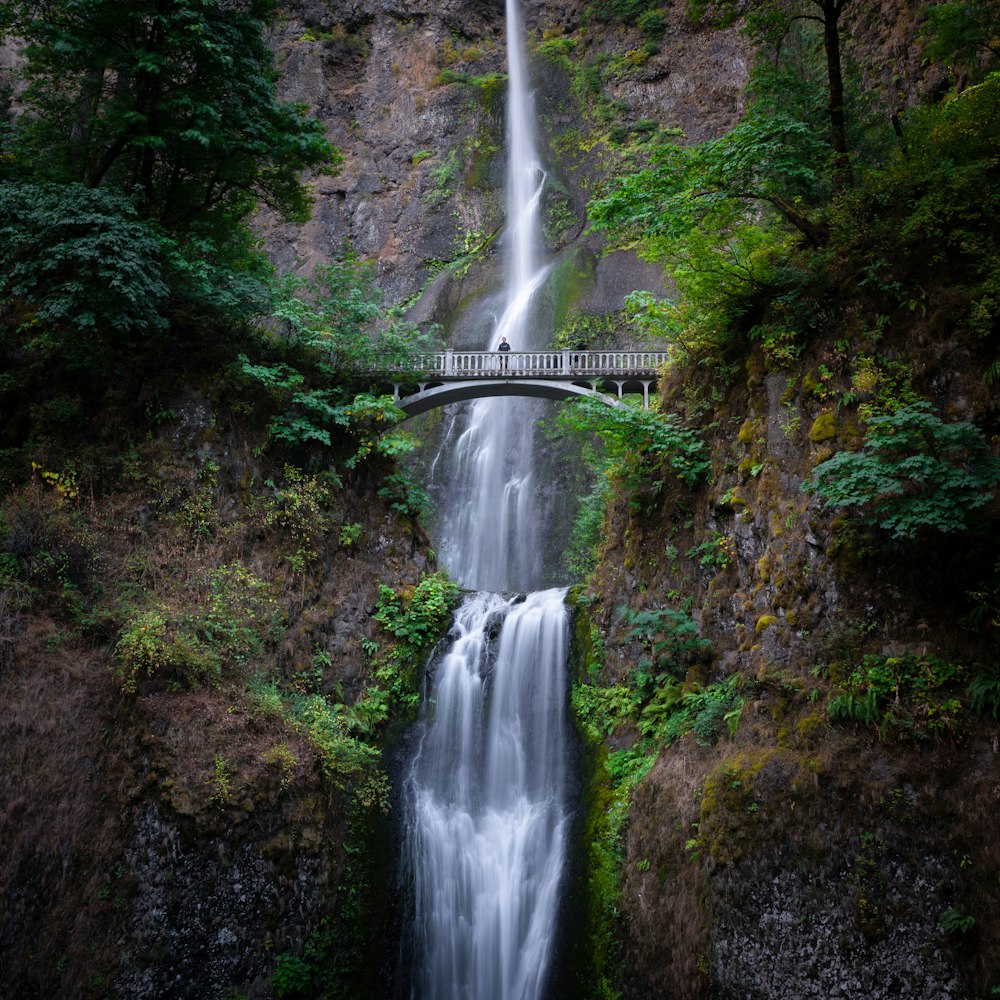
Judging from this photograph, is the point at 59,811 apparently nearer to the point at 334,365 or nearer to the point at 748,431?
the point at 334,365

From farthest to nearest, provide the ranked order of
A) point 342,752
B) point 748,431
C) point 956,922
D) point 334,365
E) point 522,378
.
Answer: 1. point 522,378
2. point 334,365
3. point 342,752
4. point 748,431
5. point 956,922

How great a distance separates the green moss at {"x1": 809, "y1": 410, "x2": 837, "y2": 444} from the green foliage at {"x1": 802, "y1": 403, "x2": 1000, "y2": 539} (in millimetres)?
997

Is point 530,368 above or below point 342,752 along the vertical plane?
above

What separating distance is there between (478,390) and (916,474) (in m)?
12.1

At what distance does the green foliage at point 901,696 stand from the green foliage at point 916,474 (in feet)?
4.40

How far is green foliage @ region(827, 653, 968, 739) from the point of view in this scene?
7.09 m

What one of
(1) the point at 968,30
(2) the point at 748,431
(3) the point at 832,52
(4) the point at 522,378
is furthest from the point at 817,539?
(4) the point at 522,378

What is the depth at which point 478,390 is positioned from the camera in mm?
18016

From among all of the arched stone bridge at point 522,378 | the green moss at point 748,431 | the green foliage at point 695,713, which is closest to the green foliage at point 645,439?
the green moss at point 748,431

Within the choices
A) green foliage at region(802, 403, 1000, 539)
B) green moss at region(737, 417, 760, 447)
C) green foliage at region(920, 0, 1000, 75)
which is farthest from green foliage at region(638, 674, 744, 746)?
green foliage at region(920, 0, 1000, 75)

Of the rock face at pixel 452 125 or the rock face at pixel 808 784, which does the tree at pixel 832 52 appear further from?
the rock face at pixel 452 125

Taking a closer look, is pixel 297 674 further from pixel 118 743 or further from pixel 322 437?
pixel 322 437

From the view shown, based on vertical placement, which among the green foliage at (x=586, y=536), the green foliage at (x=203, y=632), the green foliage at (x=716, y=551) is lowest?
the green foliage at (x=203, y=632)

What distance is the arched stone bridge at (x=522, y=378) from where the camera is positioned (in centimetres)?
1744
